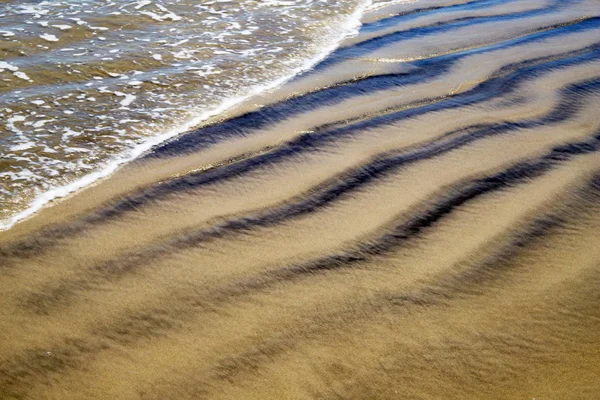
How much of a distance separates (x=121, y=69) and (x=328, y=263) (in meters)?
2.08

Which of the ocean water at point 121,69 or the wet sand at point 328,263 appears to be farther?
the ocean water at point 121,69

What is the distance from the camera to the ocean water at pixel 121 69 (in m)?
2.54

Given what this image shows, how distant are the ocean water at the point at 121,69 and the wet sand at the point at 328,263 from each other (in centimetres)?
20

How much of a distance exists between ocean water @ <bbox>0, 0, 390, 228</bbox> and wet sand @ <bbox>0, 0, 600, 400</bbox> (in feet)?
0.65

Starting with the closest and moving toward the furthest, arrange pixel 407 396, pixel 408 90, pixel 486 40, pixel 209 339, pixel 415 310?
pixel 407 396 < pixel 209 339 < pixel 415 310 < pixel 408 90 < pixel 486 40

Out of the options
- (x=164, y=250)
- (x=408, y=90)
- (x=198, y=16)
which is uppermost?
(x=198, y=16)

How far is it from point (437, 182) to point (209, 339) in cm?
112

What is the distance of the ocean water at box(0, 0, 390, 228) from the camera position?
2541 mm

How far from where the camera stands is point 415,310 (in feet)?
5.71

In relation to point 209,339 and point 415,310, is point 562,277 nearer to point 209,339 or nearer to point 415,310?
point 415,310

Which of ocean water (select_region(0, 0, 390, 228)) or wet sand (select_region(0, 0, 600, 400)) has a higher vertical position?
ocean water (select_region(0, 0, 390, 228))

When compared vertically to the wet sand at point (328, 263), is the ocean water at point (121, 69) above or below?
above

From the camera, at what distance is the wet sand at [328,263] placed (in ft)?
5.04

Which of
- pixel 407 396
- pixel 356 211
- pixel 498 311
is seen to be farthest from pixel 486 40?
pixel 407 396
